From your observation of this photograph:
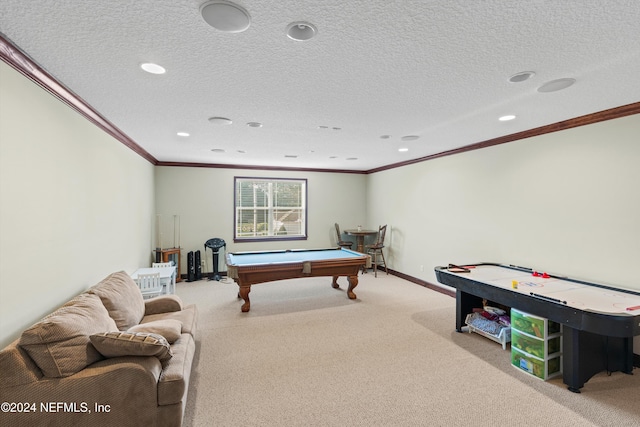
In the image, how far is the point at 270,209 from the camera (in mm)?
7398

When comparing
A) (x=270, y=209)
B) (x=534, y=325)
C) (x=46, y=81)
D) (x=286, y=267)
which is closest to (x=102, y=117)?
(x=46, y=81)

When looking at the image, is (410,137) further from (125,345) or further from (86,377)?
(86,377)

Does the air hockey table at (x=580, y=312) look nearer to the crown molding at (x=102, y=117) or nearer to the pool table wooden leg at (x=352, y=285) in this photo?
the crown molding at (x=102, y=117)

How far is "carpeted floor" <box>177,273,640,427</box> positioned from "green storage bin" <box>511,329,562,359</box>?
226 mm

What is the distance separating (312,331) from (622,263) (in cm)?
334

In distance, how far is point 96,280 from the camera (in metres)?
3.27

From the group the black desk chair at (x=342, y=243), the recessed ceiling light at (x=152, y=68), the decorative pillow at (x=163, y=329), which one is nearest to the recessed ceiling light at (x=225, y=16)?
the recessed ceiling light at (x=152, y=68)

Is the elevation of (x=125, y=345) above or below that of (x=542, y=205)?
below

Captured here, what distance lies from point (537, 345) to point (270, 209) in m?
5.78

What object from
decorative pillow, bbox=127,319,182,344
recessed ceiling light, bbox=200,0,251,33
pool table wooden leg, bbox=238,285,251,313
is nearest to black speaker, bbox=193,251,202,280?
pool table wooden leg, bbox=238,285,251,313

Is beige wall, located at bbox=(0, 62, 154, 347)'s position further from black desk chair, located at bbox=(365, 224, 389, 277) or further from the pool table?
black desk chair, located at bbox=(365, 224, 389, 277)

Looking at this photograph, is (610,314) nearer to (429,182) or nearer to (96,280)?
(429,182)

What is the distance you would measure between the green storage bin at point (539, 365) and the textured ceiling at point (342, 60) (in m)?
2.38

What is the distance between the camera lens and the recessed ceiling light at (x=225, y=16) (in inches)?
59.4
